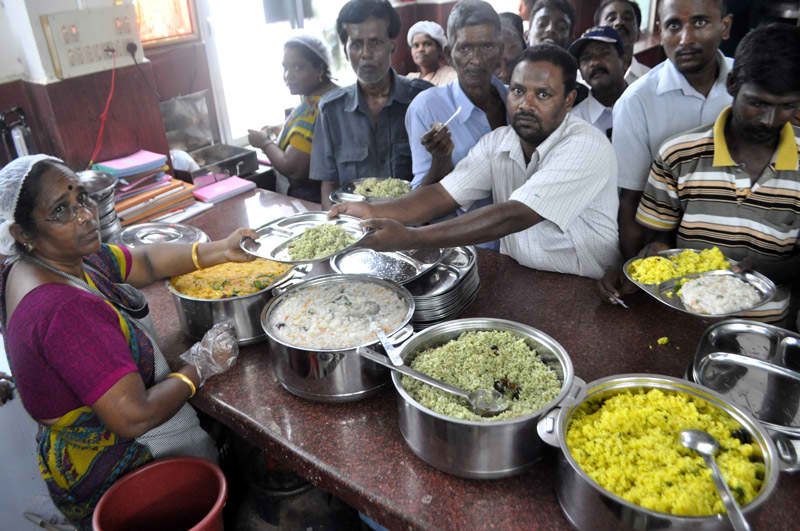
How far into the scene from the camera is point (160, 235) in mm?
2607

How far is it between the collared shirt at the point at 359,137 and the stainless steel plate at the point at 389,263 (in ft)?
3.21

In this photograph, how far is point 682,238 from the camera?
7.18 ft

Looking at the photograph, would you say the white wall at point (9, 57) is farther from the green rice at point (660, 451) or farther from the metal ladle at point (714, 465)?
the metal ladle at point (714, 465)

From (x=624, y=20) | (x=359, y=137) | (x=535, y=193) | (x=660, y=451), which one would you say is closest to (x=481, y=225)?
(x=535, y=193)

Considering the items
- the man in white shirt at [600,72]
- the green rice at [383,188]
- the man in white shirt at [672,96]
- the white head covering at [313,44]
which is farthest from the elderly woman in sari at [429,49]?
the man in white shirt at [672,96]

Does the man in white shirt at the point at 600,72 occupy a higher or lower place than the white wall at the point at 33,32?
lower

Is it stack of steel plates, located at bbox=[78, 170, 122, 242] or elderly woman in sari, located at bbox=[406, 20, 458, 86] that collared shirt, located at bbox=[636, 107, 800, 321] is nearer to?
stack of steel plates, located at bbox=[78, 170, 122, 242]

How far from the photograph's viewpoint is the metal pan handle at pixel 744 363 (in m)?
1.41

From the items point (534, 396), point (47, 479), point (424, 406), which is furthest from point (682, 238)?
point (47, 479)

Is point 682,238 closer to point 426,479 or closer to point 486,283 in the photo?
point 486,283

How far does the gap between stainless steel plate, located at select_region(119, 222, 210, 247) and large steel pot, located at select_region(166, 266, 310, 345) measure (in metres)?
0.65

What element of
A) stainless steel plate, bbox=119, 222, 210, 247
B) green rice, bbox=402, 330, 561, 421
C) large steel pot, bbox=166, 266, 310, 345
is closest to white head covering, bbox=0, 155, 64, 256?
large steel pot, bbox=166, 266, 310, 345

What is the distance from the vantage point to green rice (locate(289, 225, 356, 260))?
198 cm

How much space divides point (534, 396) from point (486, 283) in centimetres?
87
